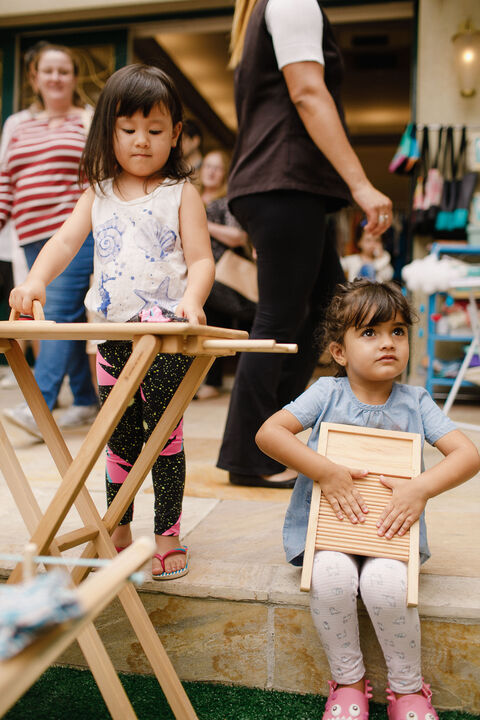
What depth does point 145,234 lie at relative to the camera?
167 cm

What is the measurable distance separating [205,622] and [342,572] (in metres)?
0.39

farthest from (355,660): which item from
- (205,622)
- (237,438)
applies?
(237,438)

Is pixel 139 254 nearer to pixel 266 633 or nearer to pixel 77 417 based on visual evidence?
pixel 266 633

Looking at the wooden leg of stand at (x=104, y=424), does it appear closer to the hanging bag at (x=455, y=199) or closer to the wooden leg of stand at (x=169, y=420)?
the wooden leg of stand at (x=169, y=420)

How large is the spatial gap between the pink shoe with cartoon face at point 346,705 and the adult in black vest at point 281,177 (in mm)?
981

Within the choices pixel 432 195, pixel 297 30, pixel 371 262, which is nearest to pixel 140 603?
pixel 297 30

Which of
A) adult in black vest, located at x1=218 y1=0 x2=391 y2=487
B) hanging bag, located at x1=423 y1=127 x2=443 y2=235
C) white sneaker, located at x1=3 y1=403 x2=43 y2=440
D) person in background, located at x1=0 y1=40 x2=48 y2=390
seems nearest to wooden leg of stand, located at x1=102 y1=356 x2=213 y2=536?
adult in black vest, located at x1=218 y1=0 x2=391 y2=487

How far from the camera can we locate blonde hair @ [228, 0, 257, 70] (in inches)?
91.7

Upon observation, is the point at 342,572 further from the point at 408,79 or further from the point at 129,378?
the point at 408,79

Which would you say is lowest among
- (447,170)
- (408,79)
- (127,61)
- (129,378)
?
(129,378)

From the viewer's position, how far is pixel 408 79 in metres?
8.77

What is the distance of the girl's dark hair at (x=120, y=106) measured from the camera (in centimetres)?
160

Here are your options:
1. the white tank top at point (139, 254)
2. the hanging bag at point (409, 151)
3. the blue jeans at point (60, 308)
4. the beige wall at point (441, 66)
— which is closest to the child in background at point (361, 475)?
the white tank top at point (139, 254)

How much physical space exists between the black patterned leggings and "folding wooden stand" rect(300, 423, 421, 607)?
41cm
